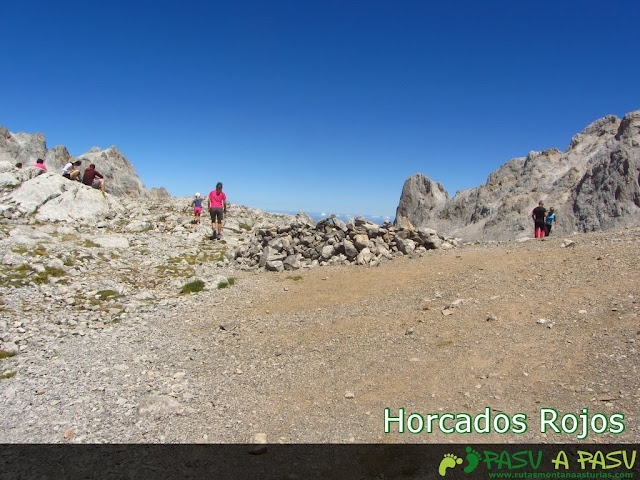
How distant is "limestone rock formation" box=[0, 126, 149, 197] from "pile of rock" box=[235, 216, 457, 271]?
35.6 m

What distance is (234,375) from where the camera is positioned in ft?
29.8

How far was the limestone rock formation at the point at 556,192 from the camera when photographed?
127 ft

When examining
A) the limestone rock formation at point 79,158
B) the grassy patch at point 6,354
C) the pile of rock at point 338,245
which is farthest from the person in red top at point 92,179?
the grassy patch at point 6,354

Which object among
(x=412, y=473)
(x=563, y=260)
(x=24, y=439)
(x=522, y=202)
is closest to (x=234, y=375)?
(x=24, y=439)

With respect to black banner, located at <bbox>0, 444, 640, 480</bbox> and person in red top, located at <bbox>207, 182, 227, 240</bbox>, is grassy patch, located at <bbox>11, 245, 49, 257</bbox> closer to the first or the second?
person in red top, located at <bbox>207, 182, 227, 240</bbox>

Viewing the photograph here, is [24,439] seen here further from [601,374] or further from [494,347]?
[601,374]

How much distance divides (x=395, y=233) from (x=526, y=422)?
1313 cm

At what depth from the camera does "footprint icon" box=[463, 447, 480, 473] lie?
5695 millimetres

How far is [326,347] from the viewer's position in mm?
10086

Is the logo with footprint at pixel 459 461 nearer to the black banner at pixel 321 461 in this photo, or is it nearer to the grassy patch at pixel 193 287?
the black banner at pixel 321 461

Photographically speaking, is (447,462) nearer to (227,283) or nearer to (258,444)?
(258,444)

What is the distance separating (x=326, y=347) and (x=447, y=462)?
4618mm

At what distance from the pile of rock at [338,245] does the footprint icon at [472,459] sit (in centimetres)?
1120

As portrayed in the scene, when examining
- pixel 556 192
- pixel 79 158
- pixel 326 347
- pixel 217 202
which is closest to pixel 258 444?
pixel 326 347
